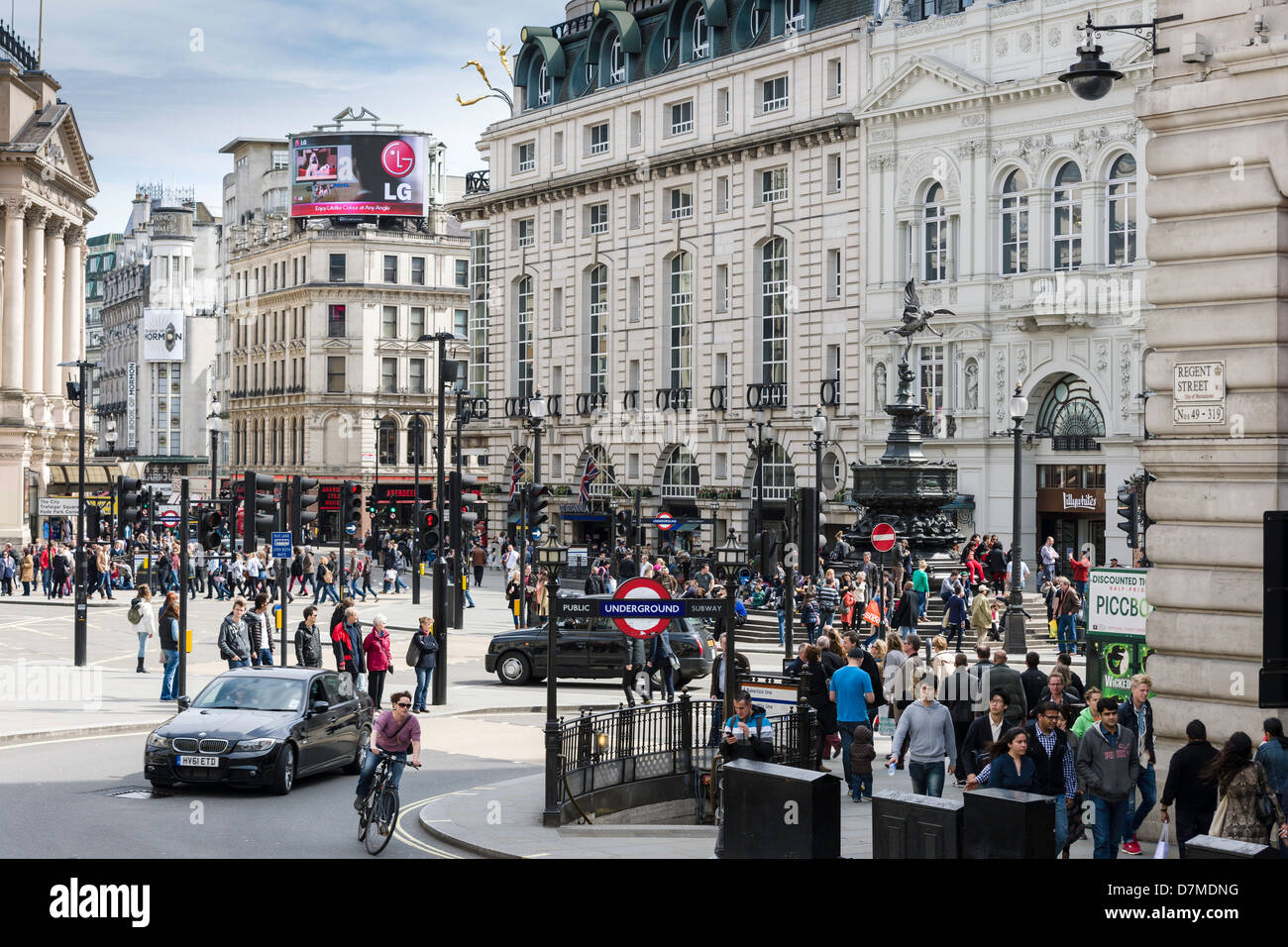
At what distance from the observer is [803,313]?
64.0 meters

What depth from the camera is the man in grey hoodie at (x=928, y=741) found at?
17.1 meters

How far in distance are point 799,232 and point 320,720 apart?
46061mm

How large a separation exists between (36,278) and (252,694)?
203 feet

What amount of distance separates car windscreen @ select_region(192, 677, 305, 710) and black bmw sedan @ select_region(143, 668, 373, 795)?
1cm

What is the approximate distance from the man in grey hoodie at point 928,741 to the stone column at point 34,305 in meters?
66.5

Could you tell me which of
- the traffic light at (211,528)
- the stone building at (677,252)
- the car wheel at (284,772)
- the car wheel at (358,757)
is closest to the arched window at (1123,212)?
the stone building at (677,252)

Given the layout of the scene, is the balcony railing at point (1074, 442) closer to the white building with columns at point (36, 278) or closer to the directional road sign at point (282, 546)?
the directional road sign at point (282, 546)

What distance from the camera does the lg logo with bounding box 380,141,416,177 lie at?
10138 centimetres

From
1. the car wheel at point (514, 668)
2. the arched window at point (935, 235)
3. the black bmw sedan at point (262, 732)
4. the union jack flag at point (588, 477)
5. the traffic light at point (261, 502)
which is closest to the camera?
the black bmw sedan at point (262, 732)

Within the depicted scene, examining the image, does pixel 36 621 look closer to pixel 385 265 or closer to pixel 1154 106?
pixel 1154 106

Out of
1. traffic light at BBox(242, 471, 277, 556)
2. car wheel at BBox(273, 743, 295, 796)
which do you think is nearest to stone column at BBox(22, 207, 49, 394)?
traffic light at BBox(242, 471, 277, 556)

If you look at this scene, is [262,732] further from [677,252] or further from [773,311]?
[677,252]

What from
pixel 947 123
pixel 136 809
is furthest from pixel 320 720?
pixel 947 123

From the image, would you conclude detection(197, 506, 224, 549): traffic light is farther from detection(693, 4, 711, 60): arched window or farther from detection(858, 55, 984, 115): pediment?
detection(693, 4, 711, 60): arched window
